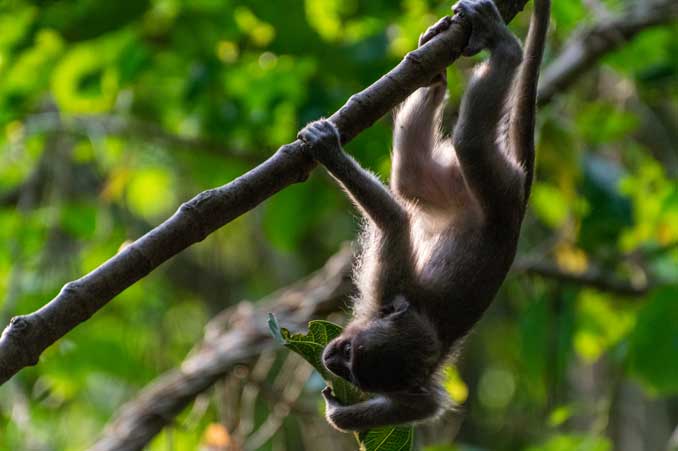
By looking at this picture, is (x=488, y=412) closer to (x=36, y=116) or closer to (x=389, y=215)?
(x=36, y=116)

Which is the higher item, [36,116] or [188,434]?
[36,116]

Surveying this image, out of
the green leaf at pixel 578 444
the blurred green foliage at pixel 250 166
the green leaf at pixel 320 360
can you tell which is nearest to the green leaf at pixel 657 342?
the blurred green foliage at pixel 250 166

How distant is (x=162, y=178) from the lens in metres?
9.34

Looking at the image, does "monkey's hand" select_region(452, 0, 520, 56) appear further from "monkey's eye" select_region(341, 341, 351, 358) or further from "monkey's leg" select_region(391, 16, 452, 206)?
"monkey's eye" select_region(341, 341, 351, 358)

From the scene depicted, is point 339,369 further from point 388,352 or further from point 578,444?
point 578,444

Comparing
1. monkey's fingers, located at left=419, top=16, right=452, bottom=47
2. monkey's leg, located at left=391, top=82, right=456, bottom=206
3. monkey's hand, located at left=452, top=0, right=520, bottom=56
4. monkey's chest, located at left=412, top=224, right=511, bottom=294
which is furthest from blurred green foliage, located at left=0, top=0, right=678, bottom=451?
monkey's fingers, located at left=419, top=16, right=452, bottom=47

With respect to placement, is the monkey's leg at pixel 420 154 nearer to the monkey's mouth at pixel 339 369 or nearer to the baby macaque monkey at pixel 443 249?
the baby macaque monkey at pixel 443 249

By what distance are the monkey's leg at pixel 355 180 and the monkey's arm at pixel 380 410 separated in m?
0.73

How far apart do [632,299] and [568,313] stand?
3.63ft

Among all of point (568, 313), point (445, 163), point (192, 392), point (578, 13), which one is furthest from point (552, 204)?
point (192, 392)

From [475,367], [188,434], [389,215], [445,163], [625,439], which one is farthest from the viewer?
[475,367]

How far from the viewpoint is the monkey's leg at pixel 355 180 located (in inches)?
141

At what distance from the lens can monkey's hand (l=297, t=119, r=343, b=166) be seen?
3.49 meters

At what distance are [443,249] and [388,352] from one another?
597 millimetres
